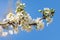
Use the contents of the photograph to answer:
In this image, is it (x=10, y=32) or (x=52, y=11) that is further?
(x=10, y=32)

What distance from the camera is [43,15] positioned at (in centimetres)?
125

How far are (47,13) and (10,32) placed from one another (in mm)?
285

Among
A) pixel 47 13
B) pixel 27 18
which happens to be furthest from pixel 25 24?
pixel 47 13

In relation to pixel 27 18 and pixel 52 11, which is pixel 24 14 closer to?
pixel 27 18

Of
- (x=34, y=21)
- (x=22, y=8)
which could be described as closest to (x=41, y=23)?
(x=34, y=21)

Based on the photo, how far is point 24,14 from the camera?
1237mm

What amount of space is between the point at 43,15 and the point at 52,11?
59 millimetres

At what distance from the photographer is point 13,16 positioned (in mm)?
1271

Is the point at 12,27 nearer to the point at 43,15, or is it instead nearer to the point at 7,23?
the point at 7,23

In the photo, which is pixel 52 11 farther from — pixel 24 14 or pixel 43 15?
pixel 24 14

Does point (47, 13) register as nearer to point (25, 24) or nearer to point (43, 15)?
point (43, 15)

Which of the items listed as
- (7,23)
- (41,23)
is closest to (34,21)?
(41,23)

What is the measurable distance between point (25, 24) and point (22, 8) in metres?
0.09

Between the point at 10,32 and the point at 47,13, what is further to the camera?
the point at 10,32
